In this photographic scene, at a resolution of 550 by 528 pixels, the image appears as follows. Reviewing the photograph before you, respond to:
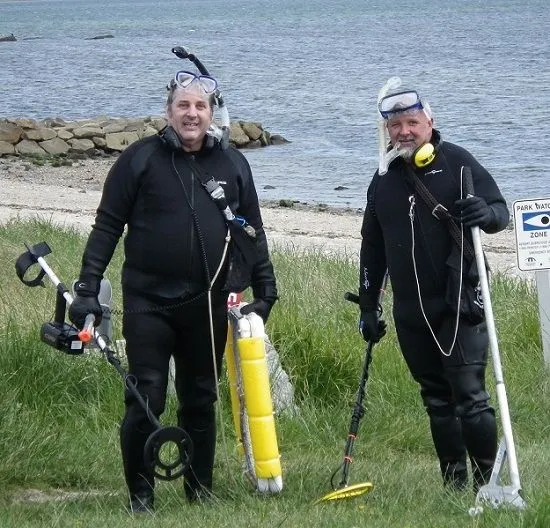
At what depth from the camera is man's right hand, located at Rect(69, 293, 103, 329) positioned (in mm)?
5680

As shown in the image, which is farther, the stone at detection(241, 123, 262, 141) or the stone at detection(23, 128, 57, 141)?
the stone at detection(241, 123, 262, 141)

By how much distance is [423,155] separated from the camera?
18.8ft

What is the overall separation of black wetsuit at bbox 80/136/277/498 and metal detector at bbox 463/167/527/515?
117 centimetres

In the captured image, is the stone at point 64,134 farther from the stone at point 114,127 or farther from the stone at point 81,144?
the stone at point 114,127

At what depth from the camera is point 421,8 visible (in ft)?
511

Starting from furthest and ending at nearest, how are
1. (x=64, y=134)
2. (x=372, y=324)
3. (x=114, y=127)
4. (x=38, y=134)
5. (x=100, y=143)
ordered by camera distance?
(x=114, y=127) → (x=64, y=134) → (x=100, y=143) → (x=38, y=134) → (x=372, y=324)

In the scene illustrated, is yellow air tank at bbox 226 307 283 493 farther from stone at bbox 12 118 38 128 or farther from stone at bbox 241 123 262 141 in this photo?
stone at bbox 241 123 262 141

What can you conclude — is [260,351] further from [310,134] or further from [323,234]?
[310,134]

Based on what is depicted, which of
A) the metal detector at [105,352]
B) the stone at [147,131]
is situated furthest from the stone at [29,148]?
the metal detector at [105,352]

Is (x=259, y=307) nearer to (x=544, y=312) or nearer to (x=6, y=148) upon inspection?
A: (x=544, y=312)

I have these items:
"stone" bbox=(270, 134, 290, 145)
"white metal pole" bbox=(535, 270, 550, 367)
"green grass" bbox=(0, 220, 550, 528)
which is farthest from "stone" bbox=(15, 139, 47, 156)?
"white metal pole" bbox=(535, 270, 550, 367)

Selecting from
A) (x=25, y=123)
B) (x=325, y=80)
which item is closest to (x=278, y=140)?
(x=25, y=123)

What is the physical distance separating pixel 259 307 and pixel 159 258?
0.58 metres

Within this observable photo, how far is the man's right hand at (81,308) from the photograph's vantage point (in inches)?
224
